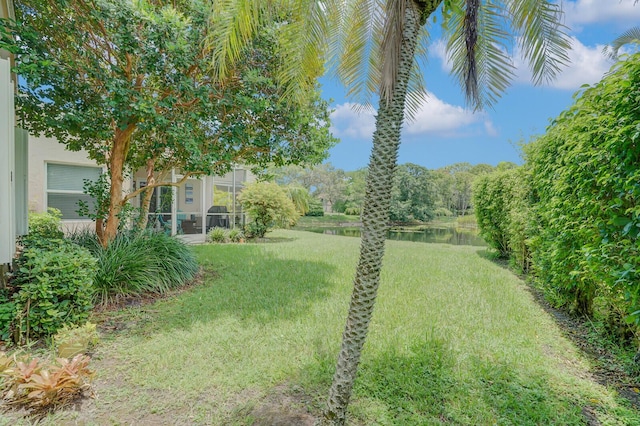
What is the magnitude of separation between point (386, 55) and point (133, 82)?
544 cm

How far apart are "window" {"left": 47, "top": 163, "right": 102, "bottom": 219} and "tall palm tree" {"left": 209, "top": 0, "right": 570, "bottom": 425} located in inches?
362

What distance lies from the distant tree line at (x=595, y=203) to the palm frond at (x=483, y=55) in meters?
1.01

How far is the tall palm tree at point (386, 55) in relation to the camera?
2.37 meters

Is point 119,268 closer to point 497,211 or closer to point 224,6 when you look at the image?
point 224,6

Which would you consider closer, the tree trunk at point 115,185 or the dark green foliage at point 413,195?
the tree trunk at point 115,185

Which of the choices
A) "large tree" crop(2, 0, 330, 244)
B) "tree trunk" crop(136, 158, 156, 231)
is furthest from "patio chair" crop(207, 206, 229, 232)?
"large tree" crop(2, 0, 330, 244)

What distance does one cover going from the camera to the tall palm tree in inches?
93.2

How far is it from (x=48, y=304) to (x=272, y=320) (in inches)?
105

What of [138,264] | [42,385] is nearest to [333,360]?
[42,385]

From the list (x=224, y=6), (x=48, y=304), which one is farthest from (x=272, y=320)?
(x=224, y=6)

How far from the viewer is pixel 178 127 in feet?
17.8

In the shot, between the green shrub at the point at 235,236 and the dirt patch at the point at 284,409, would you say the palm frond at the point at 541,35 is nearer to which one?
the dirt patch at the point at 284,409

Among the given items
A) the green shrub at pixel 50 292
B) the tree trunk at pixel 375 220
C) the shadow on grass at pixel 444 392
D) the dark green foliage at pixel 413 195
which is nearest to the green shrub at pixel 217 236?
the green shrub at pixel 50 292

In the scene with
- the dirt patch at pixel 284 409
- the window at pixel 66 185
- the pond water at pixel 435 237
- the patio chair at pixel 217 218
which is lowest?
the pond water at pixel 435 237
